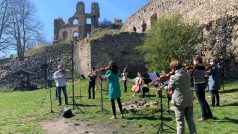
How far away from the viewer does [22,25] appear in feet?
136

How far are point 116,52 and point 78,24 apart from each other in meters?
25.5

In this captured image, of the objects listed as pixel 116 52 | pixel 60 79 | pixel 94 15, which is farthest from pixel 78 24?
pixel 60 79

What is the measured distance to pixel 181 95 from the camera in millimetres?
8242

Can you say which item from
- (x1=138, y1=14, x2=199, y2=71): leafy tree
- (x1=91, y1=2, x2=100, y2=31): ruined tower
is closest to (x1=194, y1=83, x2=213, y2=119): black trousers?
(x1=138, y1=14, x2=199, y2=71): leafy tree

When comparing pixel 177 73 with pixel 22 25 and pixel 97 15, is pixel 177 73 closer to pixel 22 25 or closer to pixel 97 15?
pixel 22 25

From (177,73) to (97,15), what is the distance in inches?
1781

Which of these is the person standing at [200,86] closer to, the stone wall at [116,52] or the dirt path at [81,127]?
the dirt path at [81,127]

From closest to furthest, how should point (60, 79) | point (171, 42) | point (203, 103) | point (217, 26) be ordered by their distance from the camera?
point (203, 103) < point (60, 79) < point (171, 42) < point (217, 26)

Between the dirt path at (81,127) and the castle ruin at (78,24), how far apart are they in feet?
132

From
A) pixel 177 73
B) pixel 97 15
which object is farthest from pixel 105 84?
pixel 97 15

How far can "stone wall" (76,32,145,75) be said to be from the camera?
26719 millimetres

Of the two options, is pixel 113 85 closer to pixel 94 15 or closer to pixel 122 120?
pixel 122 120

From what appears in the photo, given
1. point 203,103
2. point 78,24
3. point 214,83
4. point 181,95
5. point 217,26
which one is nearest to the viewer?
point 181,95

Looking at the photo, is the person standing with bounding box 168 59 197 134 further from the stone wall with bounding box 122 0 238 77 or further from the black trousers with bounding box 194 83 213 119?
the stone wall with bounding box 122 0 238 77
